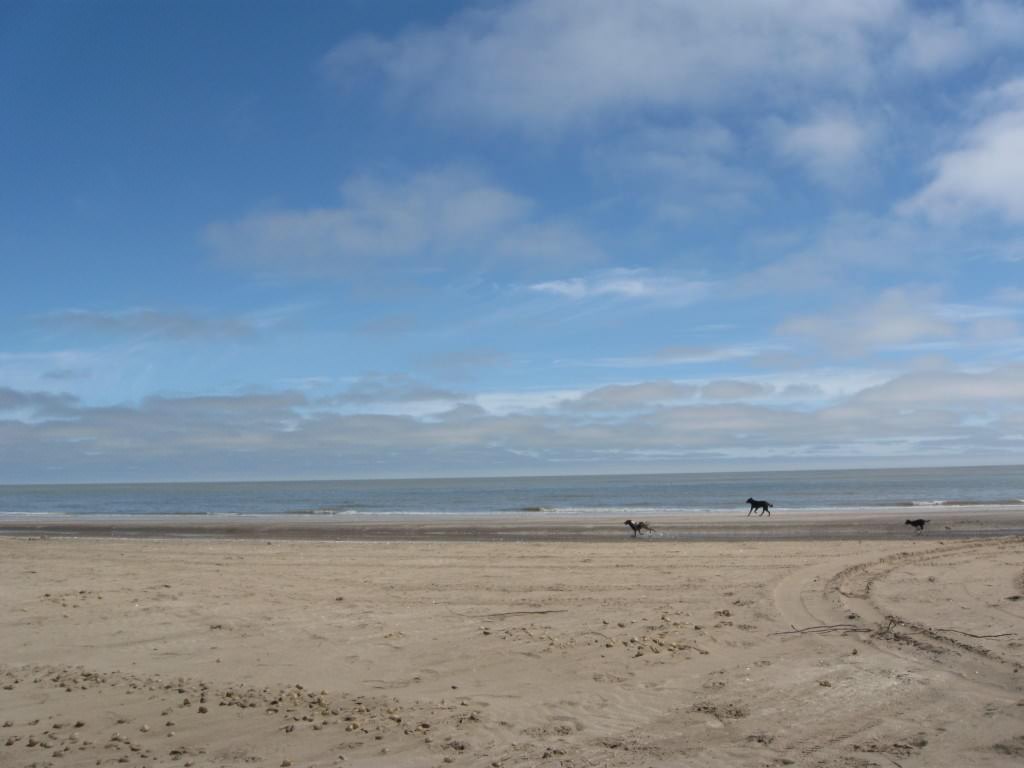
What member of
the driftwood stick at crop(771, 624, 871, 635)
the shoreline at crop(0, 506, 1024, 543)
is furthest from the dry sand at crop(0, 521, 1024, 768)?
the shoreline at crop(0, 506, 1024, 543)

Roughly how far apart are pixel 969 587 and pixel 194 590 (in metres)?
13.3

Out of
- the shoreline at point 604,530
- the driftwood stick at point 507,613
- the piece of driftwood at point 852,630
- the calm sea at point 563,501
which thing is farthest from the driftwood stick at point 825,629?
the calm sea at point 563,501

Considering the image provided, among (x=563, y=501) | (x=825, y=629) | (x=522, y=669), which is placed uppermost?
(x=825, y=629)

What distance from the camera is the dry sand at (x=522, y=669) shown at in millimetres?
6051

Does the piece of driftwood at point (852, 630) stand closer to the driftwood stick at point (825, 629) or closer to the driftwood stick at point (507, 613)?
the driftwood stick at point (825, 629)

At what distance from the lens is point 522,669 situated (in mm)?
8211

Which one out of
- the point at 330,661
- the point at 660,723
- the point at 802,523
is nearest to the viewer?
the point at 660,723

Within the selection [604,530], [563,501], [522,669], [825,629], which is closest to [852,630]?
[825,629]

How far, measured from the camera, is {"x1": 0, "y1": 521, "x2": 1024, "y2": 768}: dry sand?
19.9 feet

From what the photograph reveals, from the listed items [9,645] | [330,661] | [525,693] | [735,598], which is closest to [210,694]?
[330,661]

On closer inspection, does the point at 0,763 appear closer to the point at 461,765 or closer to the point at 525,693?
A: the point at 461,765

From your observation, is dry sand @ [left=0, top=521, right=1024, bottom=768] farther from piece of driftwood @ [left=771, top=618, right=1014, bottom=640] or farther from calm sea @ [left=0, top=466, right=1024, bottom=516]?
calm sea @ [left=0, top=466, right=1024, bottom=516]

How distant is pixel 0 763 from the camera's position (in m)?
5.84

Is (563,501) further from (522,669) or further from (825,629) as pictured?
(522,669)
